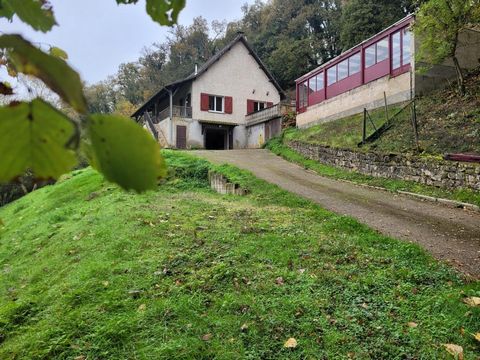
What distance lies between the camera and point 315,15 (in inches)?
1361

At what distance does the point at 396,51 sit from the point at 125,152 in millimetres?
18584

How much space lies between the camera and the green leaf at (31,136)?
342mm

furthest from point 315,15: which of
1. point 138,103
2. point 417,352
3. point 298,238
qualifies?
point 417,352

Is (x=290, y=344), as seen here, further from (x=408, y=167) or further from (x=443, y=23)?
(x=443, y=23)

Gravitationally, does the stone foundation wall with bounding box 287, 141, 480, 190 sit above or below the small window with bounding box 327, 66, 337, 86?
below

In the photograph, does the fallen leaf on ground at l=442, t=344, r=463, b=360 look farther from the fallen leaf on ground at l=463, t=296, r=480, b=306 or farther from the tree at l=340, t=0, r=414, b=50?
the tree at l=340, t=0, r=414, b=50

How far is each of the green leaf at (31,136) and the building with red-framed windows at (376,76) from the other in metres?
16.3

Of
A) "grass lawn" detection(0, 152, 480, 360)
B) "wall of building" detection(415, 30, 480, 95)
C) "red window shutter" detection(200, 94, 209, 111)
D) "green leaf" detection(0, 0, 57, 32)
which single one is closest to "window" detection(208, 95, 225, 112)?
"red window shutter" detection(200, 94, 209, 111)

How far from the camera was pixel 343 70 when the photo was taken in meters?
20.1

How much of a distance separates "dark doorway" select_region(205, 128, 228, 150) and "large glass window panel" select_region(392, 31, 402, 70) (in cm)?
1337

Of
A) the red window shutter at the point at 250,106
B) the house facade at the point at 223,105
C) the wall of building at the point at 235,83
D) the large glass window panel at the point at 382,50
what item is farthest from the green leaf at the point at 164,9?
the red window shutter at the point at 250,106

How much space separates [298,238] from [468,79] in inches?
507

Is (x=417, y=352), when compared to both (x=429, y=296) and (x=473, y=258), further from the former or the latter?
(x=473, y=258)

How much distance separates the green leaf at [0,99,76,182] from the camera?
34 centimetres
